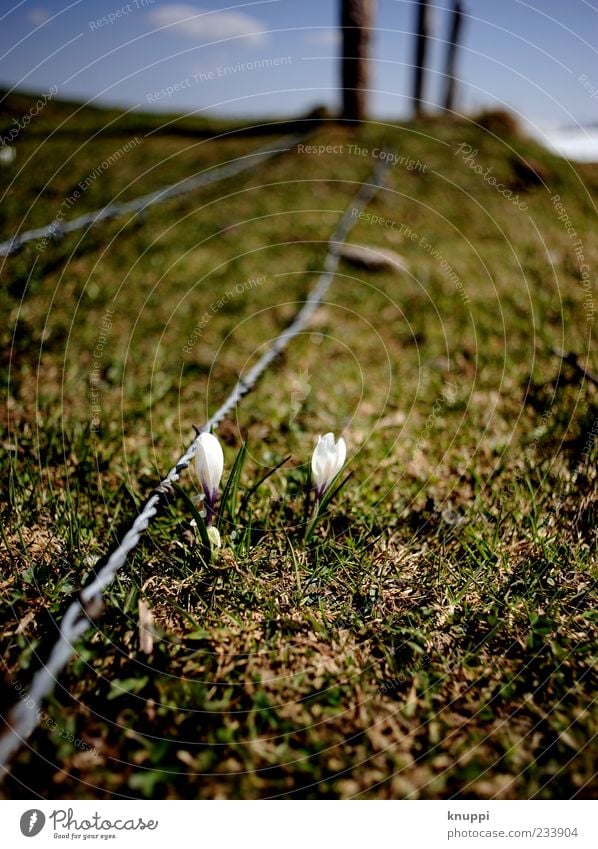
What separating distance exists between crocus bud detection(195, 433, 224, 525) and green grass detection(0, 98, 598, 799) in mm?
156

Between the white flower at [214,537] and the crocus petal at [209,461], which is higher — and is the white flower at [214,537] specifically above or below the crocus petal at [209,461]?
below

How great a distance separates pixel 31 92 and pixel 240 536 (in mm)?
15571

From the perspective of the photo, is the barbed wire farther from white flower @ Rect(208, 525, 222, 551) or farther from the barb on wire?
white flower @ Rect(208, 525, 222, 551)

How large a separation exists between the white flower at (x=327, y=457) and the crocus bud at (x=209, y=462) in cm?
30

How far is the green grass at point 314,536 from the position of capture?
1336mm

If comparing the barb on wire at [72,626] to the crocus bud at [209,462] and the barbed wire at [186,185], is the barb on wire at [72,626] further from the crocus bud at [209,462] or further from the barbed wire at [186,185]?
the barbed wire at [186,185]

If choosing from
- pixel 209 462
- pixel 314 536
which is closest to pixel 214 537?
pixel 209 462

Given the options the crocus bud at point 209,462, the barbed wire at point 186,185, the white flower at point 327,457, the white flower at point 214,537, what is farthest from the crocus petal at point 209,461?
the barbed wire at point 186,185

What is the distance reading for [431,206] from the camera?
6219 mm

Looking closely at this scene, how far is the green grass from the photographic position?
1336mm

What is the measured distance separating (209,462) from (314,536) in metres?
0.51
